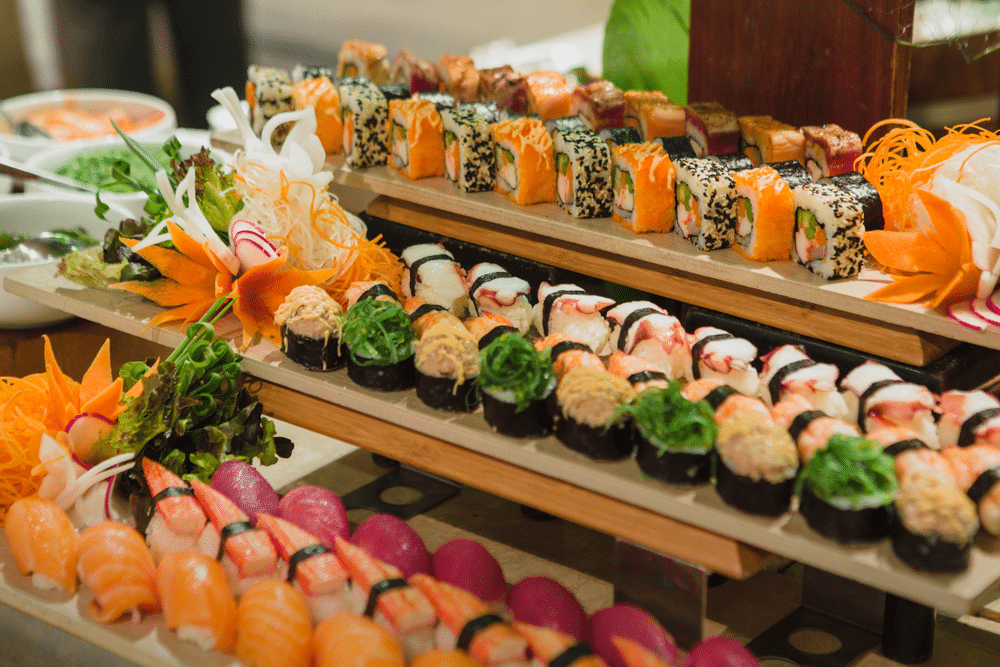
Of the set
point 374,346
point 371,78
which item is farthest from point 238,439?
point 371,78

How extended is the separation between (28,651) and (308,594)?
0.67m

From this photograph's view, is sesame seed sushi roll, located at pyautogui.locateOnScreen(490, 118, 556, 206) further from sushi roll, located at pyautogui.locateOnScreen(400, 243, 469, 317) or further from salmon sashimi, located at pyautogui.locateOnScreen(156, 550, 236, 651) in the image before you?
salmon sashimi, located at pyautogui.locateOnScreen(156, 550, 236, 651)

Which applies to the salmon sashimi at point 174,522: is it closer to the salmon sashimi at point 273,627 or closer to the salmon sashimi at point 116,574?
the salmon sashimi at point 116,574

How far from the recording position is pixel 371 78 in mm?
3328

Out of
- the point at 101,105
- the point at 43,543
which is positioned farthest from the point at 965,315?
the point at 101,105

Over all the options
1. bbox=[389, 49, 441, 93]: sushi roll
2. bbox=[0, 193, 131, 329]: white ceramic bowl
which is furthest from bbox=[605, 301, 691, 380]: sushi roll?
bbox=[0, 193, 131, 329]: white ceramic bowl

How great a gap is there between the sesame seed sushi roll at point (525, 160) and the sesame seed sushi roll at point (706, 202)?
1.14 ft

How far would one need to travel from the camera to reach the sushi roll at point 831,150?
2.41 metres

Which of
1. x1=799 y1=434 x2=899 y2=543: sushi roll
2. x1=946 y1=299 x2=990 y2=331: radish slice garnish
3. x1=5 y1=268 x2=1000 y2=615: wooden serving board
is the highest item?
x1=946 y1=299 x2=990 y2=331: radish slice garnish

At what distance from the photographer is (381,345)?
224 centimetres

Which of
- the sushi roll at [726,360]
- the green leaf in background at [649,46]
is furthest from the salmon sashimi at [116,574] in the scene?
the green leaf in background at [649,46]

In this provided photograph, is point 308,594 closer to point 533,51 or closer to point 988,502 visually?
point 988,502

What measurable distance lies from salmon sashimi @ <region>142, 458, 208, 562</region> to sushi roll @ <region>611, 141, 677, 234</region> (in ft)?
3.75

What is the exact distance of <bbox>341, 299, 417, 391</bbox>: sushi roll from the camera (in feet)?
7.32
